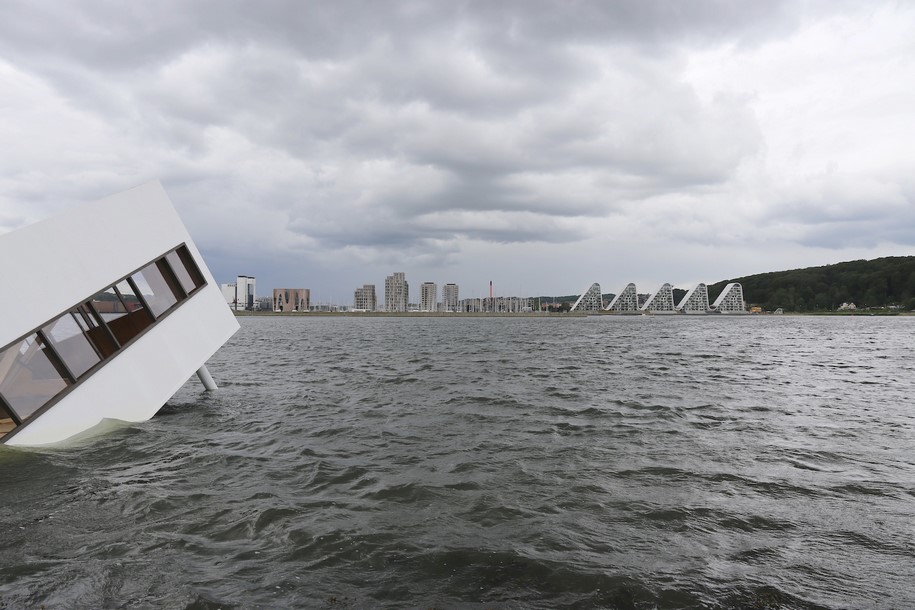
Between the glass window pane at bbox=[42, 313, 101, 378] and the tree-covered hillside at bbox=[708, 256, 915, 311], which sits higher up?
the tree-covered hillside at bbox=[708, 256, 915, 311]

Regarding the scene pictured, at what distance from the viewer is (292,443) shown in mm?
10047

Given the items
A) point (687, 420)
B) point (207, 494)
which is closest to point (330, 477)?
point (207, 494)

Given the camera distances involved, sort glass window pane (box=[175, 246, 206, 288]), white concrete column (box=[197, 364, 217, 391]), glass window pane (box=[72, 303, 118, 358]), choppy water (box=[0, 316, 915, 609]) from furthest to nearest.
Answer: white concrete column (box=[197, 364, 217, 391])
glass window pane (box=[175, 246, 206, 288])
glass window pane (box=[72, 303, 118, 358])
choppy water (box=[0, 316, 915, 609])

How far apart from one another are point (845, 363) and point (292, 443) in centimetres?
3108

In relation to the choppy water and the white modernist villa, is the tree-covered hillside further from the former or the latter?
the white modernist villa

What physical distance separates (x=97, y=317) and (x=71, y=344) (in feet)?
3.13

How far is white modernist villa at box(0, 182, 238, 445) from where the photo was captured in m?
8.22

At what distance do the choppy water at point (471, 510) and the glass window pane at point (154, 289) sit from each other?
287 centimetres

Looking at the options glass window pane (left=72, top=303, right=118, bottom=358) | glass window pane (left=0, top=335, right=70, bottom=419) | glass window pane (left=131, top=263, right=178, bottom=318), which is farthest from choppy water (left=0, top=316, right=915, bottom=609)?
glass window pane (left=131, top=263, right=178, bottom=318)

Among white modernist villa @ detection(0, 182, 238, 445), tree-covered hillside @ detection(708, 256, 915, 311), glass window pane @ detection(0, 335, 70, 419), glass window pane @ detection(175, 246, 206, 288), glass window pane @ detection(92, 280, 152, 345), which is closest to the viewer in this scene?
glass window pane @ detection(0, 335, 70, 419)

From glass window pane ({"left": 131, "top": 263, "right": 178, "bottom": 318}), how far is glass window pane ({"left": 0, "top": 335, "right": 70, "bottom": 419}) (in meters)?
3.16

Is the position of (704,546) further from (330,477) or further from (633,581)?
(330,477)

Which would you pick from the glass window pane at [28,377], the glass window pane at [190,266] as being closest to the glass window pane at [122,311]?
the glass window pane at [28,377]

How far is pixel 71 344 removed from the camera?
9.29 meters
